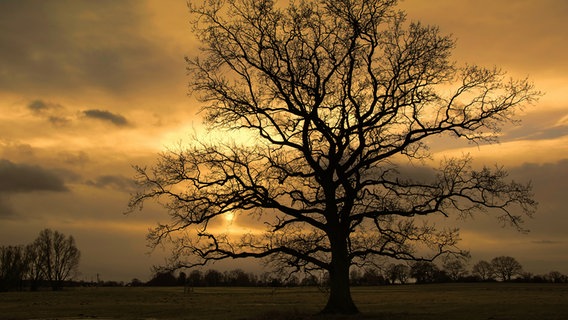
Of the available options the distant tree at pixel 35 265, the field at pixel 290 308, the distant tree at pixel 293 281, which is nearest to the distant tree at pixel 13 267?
the distant tree at pixel 35 265

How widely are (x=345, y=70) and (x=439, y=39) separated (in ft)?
16.3

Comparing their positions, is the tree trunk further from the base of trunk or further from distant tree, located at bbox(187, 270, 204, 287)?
distant tree, located at bbox(187, 270, 204, 287)

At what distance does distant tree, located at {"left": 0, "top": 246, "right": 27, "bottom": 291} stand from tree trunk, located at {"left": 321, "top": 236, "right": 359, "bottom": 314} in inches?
4364

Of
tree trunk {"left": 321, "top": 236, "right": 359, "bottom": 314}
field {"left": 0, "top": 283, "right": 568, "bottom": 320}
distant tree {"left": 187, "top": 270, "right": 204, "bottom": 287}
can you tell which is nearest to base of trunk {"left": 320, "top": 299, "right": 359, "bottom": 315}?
tree trunk {"left": 321, "top": 236, "right": 359, "bottom": 314}

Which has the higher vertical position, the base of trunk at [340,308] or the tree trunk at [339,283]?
the tree trunk at [339,283]

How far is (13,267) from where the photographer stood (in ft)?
396

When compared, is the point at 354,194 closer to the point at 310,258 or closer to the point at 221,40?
the point at 310,258

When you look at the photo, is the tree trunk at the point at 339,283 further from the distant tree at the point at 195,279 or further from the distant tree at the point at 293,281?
the distant tree at the point at 195,279

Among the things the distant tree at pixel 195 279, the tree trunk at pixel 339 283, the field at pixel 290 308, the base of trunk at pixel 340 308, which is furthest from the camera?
the distant tree at pixel 195 279

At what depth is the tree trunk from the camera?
26734mm

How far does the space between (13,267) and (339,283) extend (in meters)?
115

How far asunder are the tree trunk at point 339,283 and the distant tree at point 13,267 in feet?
364

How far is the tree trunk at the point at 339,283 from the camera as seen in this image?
87.7 feet

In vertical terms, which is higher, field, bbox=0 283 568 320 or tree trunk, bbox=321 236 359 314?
tree trunk, bbox=321 236 359 314
